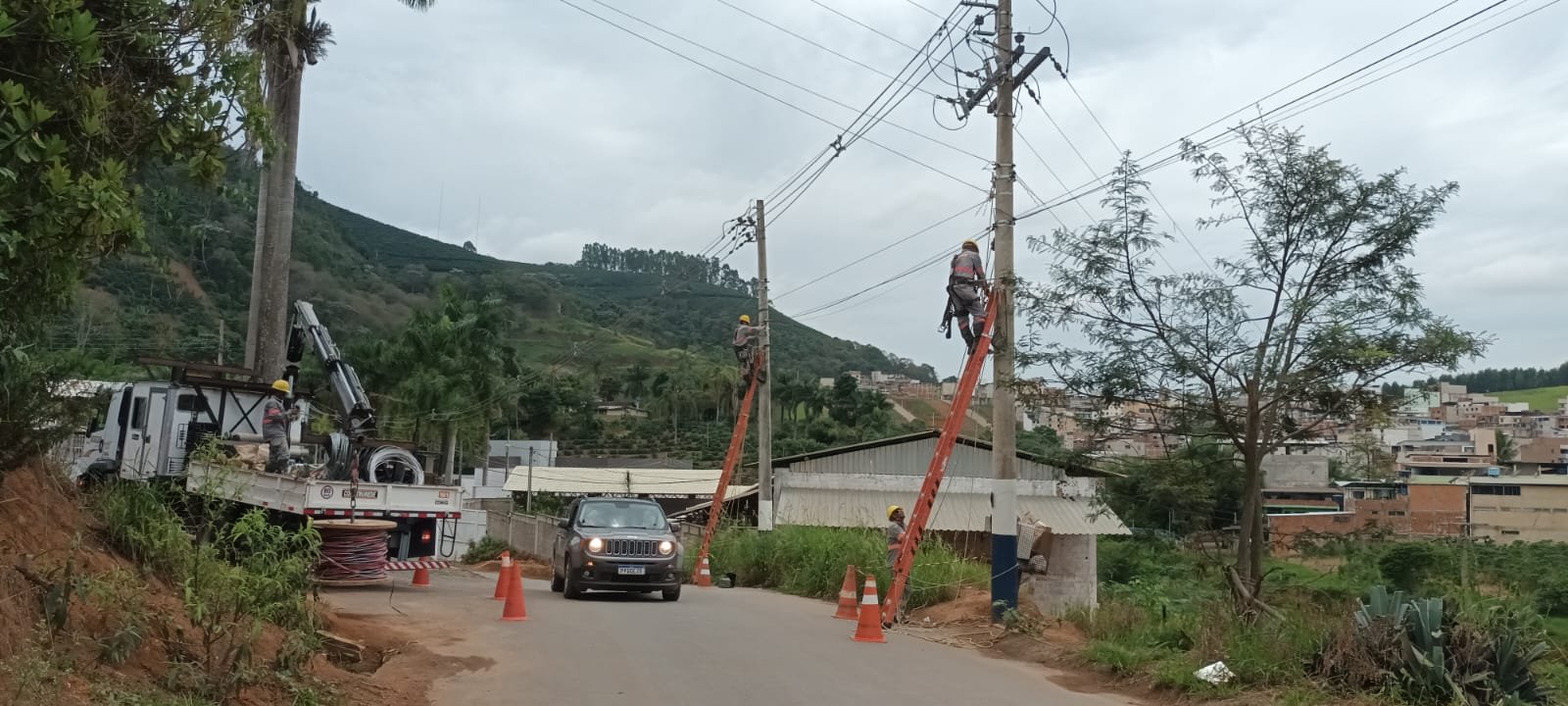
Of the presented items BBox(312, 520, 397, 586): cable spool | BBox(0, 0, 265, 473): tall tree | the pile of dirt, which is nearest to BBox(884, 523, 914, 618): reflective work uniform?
BBox(312, 520, 397, 586): cable spool

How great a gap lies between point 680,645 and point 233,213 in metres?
77.3

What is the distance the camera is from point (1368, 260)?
1154 centimetres

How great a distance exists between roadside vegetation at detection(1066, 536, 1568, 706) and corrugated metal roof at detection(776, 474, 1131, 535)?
2098 cm

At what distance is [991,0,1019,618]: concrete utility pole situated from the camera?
13961 millimetres

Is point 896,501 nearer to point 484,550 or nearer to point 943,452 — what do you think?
point 484,550

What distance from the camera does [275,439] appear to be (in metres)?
18.3

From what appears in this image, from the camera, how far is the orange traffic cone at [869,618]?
519 inches

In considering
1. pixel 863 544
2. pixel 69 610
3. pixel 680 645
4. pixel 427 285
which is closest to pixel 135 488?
pixel 69 610

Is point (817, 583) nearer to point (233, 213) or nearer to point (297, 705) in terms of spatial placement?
point (297, 705)

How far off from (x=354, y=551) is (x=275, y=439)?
2.49 metres

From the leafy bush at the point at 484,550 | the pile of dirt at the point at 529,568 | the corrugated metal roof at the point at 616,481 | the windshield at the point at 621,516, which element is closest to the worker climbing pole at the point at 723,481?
the pile of dirt at the point at 529,568

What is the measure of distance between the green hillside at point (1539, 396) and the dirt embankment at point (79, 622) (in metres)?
129

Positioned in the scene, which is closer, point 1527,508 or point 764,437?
point 764,437

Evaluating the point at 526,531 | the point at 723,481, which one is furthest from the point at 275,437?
the point at 526,531
